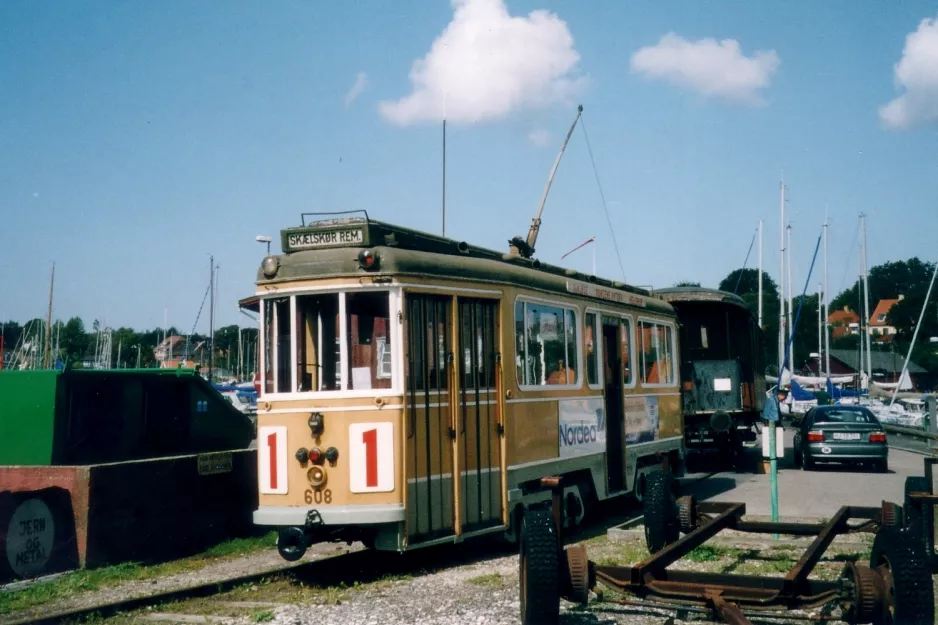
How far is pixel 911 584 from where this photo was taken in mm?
5266

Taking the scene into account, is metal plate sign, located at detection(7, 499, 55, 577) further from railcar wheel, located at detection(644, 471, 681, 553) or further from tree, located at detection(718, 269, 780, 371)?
tree, located at detection(718, 269, 780, 371)

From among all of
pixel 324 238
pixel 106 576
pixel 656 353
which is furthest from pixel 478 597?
pixel 656 353

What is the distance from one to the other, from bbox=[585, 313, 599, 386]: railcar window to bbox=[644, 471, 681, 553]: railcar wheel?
3649mm

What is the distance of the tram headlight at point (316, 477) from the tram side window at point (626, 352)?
5436 millimetres

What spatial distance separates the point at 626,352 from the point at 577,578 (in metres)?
7.34

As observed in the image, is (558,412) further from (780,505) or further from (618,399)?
(780,505)

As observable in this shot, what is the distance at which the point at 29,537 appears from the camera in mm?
9656

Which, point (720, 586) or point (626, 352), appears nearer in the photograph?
point (720, 586)

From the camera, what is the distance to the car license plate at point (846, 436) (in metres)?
19.3

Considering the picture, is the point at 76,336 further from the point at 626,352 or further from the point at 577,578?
the point at 577,578

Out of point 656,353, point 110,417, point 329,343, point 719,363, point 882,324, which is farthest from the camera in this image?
point 882,324

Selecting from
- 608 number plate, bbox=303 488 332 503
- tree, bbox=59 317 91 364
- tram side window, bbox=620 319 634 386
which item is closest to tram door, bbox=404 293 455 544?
608 number plate, bbox=303 488 332 503

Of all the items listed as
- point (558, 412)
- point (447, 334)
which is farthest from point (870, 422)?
point (447, 334)

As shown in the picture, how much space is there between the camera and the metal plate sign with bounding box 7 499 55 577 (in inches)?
377
